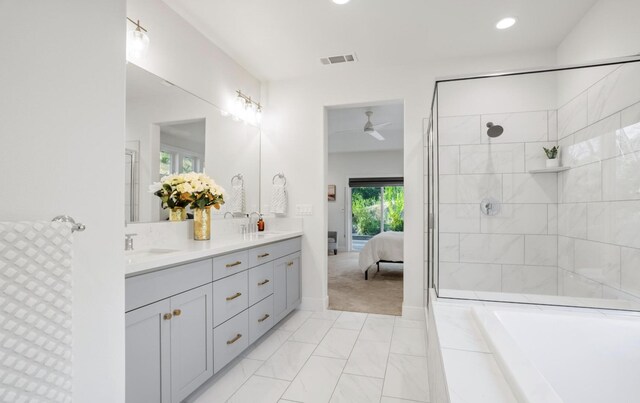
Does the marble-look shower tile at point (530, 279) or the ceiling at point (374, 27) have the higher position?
the ceiling at point (374, 27)

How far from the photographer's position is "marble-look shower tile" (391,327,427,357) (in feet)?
7.96

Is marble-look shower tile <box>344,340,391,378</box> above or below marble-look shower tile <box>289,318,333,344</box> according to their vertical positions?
above

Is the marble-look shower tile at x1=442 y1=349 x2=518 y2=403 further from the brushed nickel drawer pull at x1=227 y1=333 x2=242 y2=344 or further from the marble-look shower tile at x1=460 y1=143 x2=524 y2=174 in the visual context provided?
the marble-look shower tile at x1=460 y1=143 x2=524 y2=174

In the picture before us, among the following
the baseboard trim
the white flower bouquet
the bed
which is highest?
the white flower bouquet

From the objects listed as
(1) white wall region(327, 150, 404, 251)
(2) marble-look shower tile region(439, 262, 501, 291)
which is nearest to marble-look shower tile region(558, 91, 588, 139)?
(2) marble-look shower tile region(439, 262, 501, 291)

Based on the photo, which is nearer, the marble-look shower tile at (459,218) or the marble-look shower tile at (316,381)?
the marble-look shower tile at (316,381)

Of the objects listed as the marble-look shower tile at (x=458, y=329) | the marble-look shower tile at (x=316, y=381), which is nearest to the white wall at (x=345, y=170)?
the marble-look shower tile at (x=316, y=381)

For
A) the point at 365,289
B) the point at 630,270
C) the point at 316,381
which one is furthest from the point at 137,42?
the point at 365,289

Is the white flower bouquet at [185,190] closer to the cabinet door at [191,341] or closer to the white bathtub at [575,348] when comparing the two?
the cabinet door at [191,341]

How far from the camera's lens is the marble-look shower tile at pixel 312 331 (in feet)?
8.68

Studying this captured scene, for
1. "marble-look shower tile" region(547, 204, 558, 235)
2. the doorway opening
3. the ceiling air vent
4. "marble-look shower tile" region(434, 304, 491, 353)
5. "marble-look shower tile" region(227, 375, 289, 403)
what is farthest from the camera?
the doorway opening

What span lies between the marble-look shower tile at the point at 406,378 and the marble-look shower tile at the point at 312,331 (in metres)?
0.65

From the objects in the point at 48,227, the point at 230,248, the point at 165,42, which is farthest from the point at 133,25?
the point at 48,227

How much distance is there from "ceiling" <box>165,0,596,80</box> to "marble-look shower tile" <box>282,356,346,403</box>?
2538 millimetres
